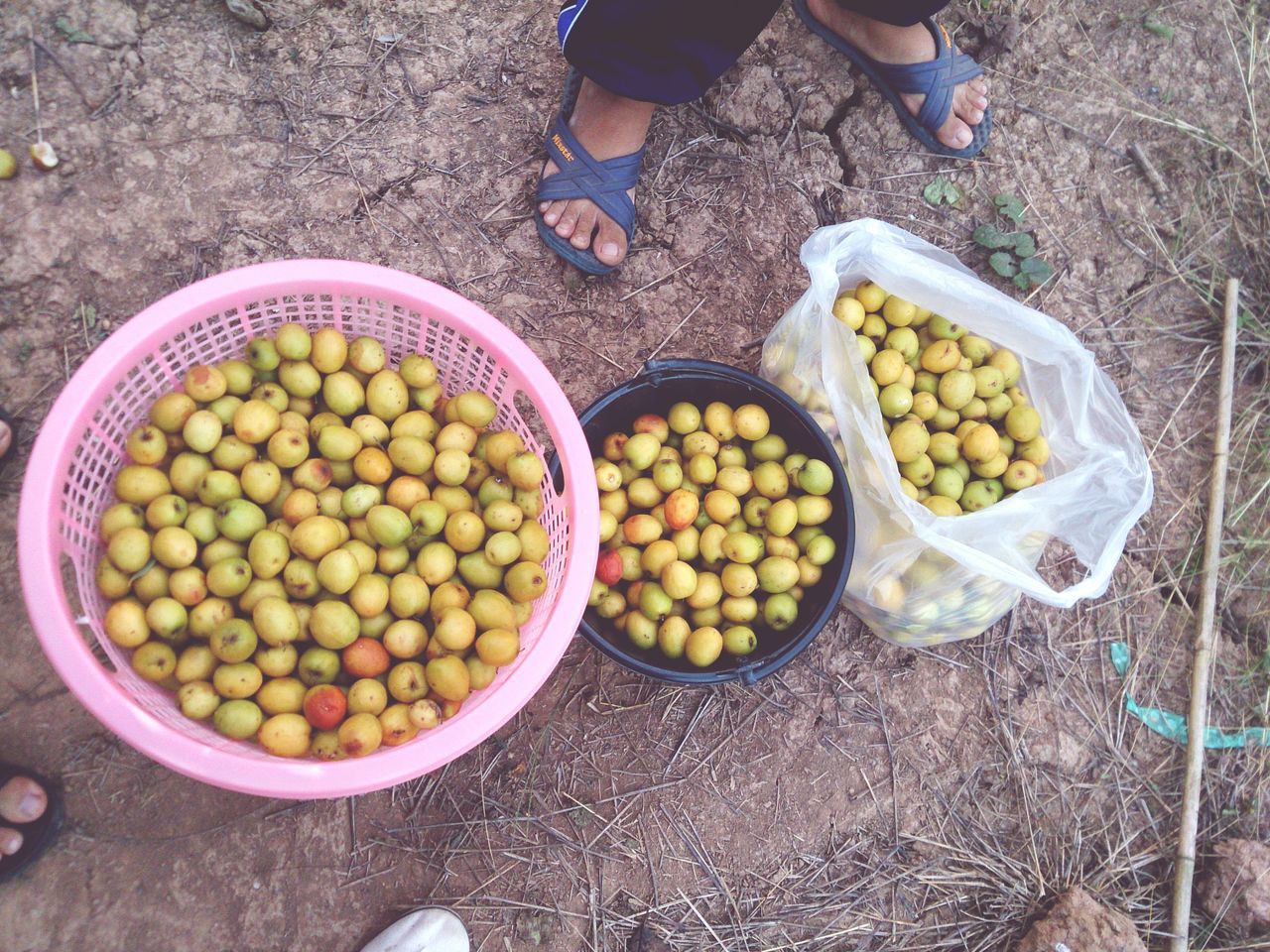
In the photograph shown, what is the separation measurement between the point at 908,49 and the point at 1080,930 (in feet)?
11.6

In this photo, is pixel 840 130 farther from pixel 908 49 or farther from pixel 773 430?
pixel 773 430

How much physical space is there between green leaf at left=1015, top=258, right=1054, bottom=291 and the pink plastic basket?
2.43 metres

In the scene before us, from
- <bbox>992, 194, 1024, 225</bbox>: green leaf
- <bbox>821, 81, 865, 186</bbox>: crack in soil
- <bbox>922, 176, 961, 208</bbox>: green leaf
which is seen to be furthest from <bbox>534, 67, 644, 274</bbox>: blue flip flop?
<bbox>992, 194, 1024, 225</bbox>: green leaf

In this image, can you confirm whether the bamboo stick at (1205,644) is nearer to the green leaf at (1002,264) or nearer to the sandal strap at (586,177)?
the green leaf at (1002,264)

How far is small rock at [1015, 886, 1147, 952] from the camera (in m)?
2.95

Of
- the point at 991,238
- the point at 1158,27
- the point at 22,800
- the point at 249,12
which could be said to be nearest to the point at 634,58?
the point at 249,12

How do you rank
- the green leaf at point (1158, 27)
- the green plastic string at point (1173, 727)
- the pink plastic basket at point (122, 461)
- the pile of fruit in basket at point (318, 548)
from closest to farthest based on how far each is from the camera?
the pink plastic basket at point (122, 461) → the pile of fruit in basket at point (318, 548) → the green plastic string at point (1173, 727) → the green leaf at point (1158, 27)

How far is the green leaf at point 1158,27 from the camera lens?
13.0 ft

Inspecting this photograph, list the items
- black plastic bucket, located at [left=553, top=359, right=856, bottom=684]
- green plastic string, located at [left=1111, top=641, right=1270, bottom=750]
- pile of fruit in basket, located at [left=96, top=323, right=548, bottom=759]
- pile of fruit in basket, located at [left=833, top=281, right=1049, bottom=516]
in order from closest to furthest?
pile of fruit in basket, located at [left=96, top=323, right=548, bottom=759], black plastic bucket, located at [left=553, top=359, right=856, bottom=684], pile of fruit in basket, located at [left=833, top=281, right=1049, bottom=516], green plastic string, located at [left=1111, top=641, right=1270, bottom=750]

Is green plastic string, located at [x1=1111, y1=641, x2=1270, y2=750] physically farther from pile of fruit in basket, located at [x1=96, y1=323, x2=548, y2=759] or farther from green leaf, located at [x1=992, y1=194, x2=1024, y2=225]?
pile of fruit in basket, located at [x1=96, y1=323, x2=548, y2=759]

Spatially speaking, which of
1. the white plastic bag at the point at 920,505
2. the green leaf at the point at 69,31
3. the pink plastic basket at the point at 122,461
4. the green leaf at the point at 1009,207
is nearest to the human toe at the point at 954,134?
the green leaf at the point at 1009,207

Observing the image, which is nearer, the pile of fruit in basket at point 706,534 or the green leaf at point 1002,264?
the pile of fruit in basket at point 706,534

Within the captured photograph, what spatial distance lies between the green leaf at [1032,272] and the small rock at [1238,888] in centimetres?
243

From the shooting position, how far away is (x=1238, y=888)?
10.4ft
